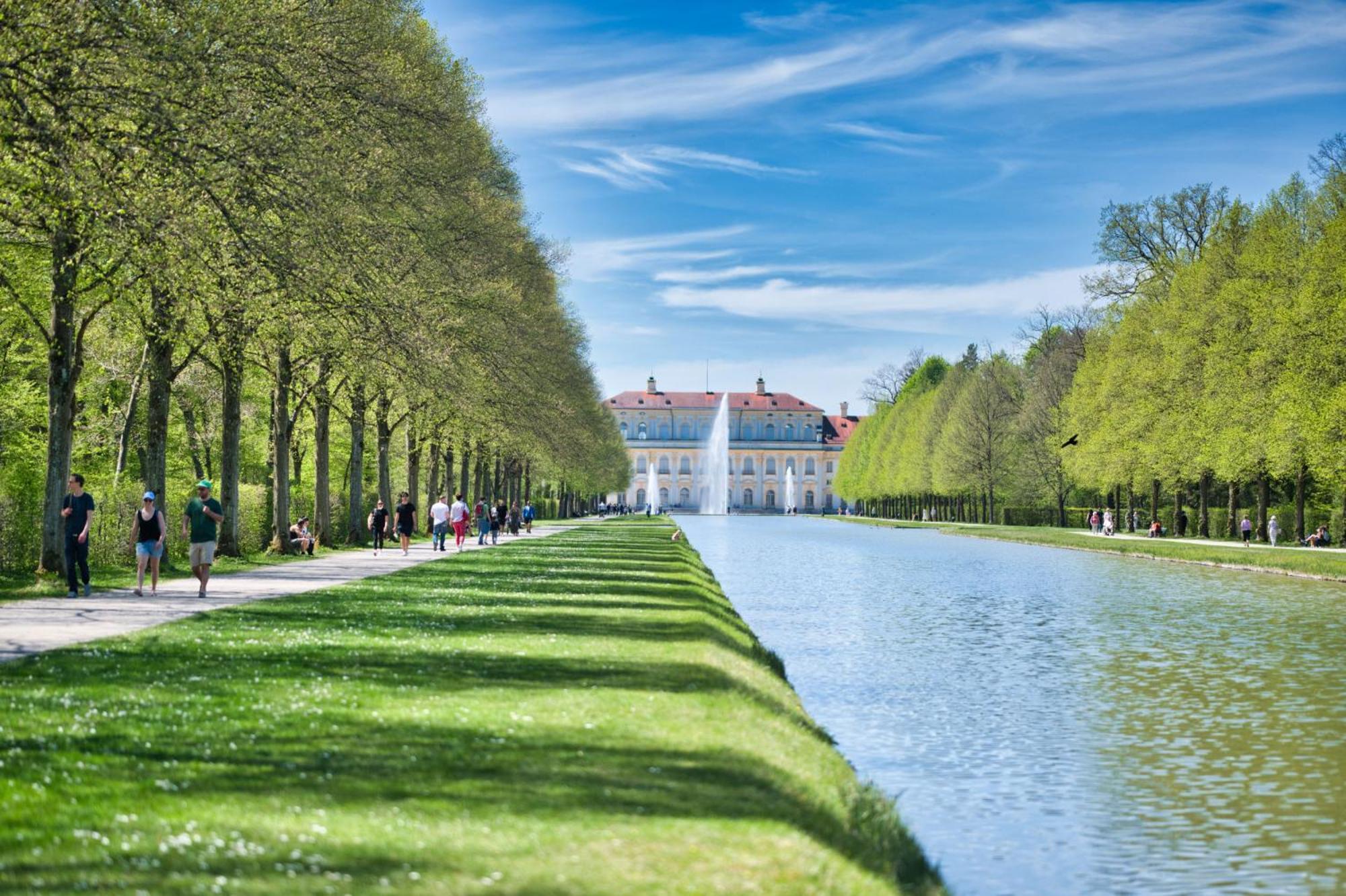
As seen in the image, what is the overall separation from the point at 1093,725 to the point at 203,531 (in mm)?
14573

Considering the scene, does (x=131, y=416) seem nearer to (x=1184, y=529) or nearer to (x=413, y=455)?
(x=413, y=455)

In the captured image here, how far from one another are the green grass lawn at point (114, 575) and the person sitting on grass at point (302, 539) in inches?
15.7

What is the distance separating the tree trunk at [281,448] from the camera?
3525cm

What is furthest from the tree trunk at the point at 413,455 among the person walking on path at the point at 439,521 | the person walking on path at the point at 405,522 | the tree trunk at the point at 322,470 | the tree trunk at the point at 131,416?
the tree trunk at the point at 131,416

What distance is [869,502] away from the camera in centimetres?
15412

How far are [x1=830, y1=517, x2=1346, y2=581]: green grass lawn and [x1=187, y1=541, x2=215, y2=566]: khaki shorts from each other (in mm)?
26953

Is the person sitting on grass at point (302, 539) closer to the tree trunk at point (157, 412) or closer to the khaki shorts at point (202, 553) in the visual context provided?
the tree trunk at point (157, 412)

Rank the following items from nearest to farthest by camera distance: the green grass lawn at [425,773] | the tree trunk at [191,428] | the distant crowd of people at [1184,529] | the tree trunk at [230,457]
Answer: the green grass lawn at [425,773] → the tree trunk at [230,457] → the tree trunk at [191,428] → the distant crowd of people at [1184,529]

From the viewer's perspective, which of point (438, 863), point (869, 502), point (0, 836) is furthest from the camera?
point (869, 502)

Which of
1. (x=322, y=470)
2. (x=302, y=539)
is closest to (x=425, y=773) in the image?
(x=302, y=539)

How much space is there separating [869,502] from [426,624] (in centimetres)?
13761

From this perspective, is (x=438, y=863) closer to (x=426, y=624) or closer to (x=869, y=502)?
(x=426, y=624)

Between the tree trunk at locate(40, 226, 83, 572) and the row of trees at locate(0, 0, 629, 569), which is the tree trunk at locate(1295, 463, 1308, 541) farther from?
the tree trunk at locate(40, 226, 83, 572)

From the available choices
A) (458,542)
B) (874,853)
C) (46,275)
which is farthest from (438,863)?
(458,542)
